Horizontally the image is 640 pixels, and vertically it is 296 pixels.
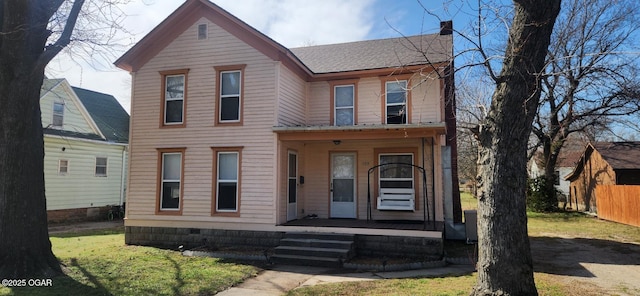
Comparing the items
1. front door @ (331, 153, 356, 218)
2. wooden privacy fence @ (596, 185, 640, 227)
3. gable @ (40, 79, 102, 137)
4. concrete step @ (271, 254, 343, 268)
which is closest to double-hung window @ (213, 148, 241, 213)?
concrete step @ (271, 254, 343, 268)

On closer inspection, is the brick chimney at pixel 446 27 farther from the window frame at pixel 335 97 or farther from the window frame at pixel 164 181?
the window frame at pixel 164 181

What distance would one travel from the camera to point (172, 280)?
23.3 ft

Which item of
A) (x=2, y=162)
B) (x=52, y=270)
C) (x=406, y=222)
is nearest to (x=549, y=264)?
(x=406, y=222)

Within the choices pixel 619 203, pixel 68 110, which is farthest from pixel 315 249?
pixel 619 203

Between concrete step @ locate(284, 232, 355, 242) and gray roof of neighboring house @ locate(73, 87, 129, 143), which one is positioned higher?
gray roof of neighboring house @ locate(73, 87, 129, 143)

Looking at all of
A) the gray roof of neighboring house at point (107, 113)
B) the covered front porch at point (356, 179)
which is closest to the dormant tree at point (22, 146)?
the covered front porch at point (356, 179)

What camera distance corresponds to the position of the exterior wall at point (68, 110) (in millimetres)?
17031

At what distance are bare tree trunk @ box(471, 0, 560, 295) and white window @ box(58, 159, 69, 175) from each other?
1765 cm

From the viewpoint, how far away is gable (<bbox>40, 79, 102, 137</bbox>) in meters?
17.0

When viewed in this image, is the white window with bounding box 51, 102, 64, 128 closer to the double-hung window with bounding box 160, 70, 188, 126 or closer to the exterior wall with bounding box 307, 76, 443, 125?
the double-hung window with bounding box 160, 70, 188, 126

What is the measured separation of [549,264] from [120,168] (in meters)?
19.4

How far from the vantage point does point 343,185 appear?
12156 millimetres

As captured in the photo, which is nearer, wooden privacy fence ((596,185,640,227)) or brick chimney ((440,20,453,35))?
brick chimney ((440,20,453,35))

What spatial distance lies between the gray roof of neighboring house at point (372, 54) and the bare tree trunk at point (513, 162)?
5925 mm
